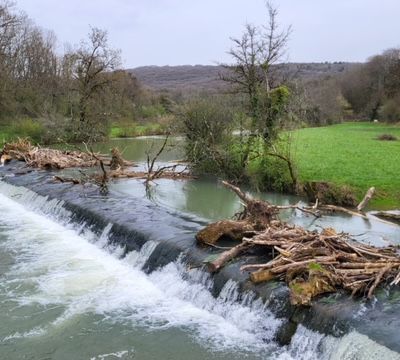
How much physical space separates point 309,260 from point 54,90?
46.0 m

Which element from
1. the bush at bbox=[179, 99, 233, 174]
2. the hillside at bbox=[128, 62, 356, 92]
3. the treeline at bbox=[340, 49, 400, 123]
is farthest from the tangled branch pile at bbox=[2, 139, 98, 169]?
the hillside at bbox=[128, 62, 356, 92]

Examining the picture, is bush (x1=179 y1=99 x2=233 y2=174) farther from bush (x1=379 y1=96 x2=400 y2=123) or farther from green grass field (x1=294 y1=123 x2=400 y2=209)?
bush (x1=379 y1=96 x2=400 y2=123)

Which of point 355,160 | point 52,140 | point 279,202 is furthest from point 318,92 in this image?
point 279,202

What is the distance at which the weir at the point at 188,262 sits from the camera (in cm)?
741

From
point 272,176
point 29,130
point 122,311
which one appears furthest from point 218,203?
point 29,130

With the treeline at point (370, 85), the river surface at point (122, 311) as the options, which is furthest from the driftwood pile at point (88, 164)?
the treeline at point (370, 85)

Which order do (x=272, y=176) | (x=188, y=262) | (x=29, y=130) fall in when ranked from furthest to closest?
1. (x=29, y=130)
2. (x=272, y=176)
3. (x=188, y=262)

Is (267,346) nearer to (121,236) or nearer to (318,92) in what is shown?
(121,236)

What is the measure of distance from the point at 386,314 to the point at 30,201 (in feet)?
47.8

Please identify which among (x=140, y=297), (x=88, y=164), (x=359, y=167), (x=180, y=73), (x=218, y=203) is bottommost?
(x=140, y=297)

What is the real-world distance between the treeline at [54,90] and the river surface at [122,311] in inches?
1012

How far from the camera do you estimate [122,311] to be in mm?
9352

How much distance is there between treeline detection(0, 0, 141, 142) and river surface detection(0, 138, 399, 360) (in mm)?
25704

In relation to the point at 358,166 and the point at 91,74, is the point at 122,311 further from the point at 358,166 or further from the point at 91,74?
the point at 91,74
